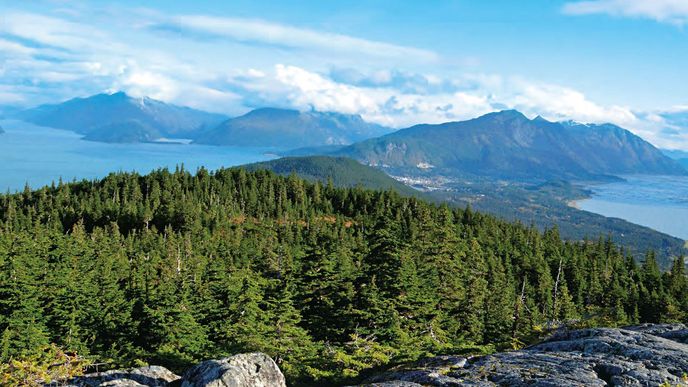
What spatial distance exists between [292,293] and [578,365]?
37.8 metres

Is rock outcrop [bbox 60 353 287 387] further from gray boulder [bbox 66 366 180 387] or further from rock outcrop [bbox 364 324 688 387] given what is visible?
rock outcrop [bbox 364 324 688 387]

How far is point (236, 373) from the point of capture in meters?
24.0

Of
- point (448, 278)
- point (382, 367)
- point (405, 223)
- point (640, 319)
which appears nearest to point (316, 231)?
point (405, 223)

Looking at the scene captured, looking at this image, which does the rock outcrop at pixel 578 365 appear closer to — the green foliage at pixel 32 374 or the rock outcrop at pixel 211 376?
the rock outcrop at pixel 211 376

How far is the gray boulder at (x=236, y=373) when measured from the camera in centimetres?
2350

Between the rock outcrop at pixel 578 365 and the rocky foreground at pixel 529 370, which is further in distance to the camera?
the rock outcrop at pixel 578 365

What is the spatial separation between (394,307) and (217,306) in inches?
788

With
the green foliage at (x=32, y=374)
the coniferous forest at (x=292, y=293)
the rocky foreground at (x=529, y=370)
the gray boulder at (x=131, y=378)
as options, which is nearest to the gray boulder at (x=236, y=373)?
the rocky foreground at (x=529, y=370)

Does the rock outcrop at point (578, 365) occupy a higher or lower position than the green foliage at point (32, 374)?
higher

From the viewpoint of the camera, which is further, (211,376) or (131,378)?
(131,378)

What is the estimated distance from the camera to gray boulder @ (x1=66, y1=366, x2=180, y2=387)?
2669 centimetres

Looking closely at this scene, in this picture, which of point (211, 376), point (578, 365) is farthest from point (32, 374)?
point (578, 365)

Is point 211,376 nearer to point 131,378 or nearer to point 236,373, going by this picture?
point 236,373

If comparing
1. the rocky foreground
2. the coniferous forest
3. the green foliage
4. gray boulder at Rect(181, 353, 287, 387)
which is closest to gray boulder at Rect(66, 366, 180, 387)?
the rocky foreground
